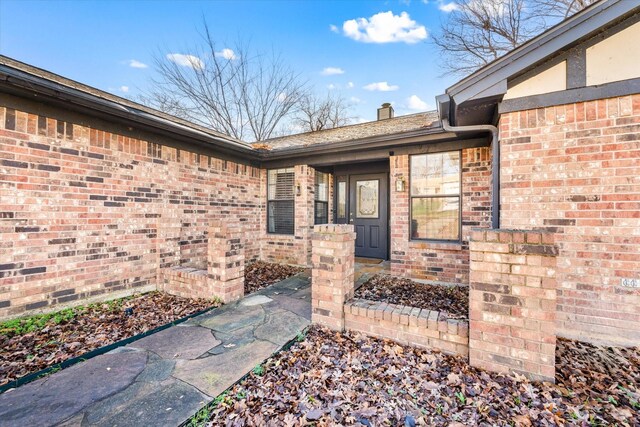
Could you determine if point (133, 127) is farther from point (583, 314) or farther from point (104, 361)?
point (583, 314)

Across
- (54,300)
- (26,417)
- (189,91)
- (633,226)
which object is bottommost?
(26,417)

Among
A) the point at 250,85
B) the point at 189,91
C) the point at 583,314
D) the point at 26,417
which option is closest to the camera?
the point at 26,417

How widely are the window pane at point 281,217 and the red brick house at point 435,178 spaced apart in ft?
5.35

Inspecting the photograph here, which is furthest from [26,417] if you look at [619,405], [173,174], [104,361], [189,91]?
[189,91]

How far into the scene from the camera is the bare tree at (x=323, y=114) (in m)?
15.8

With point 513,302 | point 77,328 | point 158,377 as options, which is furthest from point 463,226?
point 77,328

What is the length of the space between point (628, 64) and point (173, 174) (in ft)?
20.5

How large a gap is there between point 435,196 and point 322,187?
3059 millimetres

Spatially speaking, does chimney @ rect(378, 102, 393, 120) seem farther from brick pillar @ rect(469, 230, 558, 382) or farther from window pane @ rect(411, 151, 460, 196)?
brick pillar @ rect(469, 230, 558, 382)

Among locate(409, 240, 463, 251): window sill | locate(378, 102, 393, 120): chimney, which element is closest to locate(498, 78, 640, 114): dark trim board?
locate(409, 240, 463, 251): window sill

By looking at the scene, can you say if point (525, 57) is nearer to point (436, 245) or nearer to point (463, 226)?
point (463, 226)

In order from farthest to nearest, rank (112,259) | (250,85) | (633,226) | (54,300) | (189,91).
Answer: (250,85) < (189,91) < (112,259) < (54,300) < (633,226)

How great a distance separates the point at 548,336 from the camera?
78.2 inches

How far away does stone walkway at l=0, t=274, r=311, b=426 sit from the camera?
A: 68.5 inches
